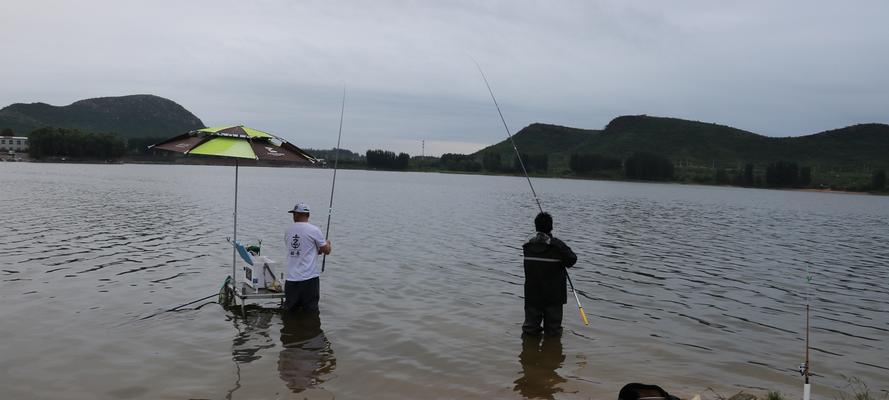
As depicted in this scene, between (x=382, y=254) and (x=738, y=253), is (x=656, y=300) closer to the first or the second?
(x=382, y=254)

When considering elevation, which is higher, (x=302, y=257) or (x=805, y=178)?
(x=805, y=178)

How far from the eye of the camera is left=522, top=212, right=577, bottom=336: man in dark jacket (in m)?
9.55

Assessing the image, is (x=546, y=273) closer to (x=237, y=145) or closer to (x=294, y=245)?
(x=294, y=245)

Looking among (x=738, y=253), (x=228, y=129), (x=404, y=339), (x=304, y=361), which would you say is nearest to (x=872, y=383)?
(x=404, y=339)

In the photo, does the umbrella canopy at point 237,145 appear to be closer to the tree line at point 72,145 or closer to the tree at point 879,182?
the tree at point 879,182

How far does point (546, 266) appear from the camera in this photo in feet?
31.8

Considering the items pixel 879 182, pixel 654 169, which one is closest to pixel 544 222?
pixel 879 182

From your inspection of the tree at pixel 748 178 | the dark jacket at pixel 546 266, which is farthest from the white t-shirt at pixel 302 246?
the tree at pixel 748 178

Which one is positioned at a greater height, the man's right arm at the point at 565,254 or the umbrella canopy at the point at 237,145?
the umbrella canopy at the point at 237,145

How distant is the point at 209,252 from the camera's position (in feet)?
65.7

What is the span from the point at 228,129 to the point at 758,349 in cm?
1062

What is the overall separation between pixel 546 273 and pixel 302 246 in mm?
4089

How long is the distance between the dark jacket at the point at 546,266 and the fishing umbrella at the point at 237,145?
427 centimetres

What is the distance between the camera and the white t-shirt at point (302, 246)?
10281mm
